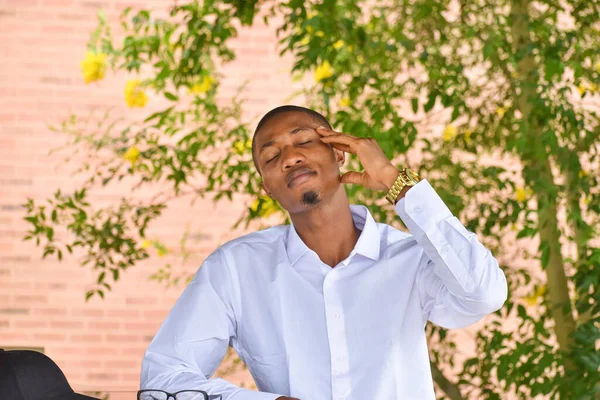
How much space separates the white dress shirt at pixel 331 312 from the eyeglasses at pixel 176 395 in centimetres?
5

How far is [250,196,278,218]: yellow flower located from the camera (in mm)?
2531

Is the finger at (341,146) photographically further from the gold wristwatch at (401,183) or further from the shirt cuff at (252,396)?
the shirt cuff at (252,396)

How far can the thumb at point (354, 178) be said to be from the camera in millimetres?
1808

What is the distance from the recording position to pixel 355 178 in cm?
182

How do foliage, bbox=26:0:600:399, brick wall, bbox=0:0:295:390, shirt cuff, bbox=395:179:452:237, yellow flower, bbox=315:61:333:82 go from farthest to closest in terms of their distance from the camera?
brick wall, bbox=0:0:295:390
yellow flower, bbox=315:61:333:82
foliage, bbox=26:0:600:399
shirt cuff, bbox=395:179:452:237

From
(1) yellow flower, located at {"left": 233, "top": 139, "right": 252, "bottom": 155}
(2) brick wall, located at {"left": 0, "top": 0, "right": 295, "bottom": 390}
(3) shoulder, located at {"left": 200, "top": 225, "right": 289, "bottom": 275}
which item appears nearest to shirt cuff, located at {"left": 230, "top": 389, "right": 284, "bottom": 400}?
(3) shoulder, located at {"left": 200, "top": 225, "right": 289, "bottom": 275}

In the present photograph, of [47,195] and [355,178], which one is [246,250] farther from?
[47,195]

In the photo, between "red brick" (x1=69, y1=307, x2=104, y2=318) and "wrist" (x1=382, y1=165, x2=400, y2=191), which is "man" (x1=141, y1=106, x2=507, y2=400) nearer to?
"wrist" (x1=382, y1=165, x2=400, y2=191)

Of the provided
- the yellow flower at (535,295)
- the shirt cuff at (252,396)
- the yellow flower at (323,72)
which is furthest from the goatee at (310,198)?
the yellow flower at (535,295)

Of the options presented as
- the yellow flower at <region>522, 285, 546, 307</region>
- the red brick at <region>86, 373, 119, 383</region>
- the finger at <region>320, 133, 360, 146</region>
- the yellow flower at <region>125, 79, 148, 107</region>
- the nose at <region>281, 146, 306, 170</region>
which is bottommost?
the red brick at <region>86, 373, 119, 383</region>

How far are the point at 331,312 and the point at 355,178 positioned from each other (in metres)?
0.29

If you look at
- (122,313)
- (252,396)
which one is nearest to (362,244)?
(252,396)

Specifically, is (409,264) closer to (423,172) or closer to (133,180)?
(423,172)

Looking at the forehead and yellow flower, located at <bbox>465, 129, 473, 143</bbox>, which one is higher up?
yellow flower, located at <bbox>465, 129, 473, 143</bbox>
